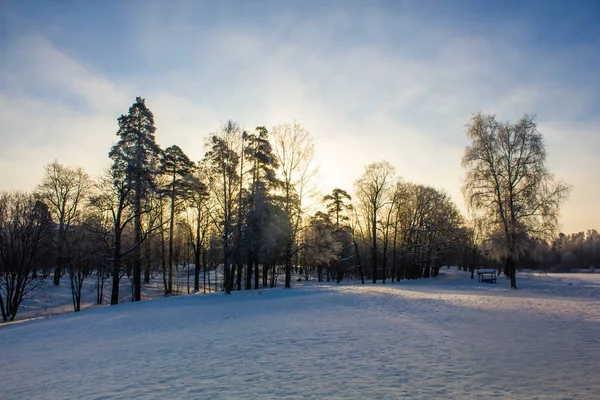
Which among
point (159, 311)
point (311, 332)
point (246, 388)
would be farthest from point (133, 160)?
point (246, 388)

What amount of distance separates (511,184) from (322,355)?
25.6 metres

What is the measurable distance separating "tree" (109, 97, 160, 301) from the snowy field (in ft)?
35.3

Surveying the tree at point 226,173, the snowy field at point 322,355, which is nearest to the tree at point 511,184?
the snowy field at point 322,355

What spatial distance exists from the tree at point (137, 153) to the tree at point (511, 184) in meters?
26.1

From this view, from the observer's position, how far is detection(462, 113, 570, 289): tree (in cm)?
2619

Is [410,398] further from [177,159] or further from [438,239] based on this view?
[438,239]

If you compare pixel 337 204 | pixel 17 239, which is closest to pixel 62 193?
pixel 17 239

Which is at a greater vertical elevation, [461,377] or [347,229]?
[347,229]

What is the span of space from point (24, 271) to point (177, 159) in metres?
15.4

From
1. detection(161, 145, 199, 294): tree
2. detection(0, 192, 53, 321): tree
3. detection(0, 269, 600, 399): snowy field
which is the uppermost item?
detection(161, 145, 199, 294): tree

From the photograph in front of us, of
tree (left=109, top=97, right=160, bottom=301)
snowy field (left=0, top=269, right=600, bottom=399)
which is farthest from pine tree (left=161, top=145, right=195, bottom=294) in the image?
snowy field (left=0, top=269, right=600, bottom=399)

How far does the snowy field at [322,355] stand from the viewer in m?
6.38

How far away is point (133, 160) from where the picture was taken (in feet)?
81.0

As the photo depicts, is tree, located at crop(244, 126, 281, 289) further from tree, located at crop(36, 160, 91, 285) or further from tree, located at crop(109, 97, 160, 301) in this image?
tree, located at crop(36, 160, 91, 285)
